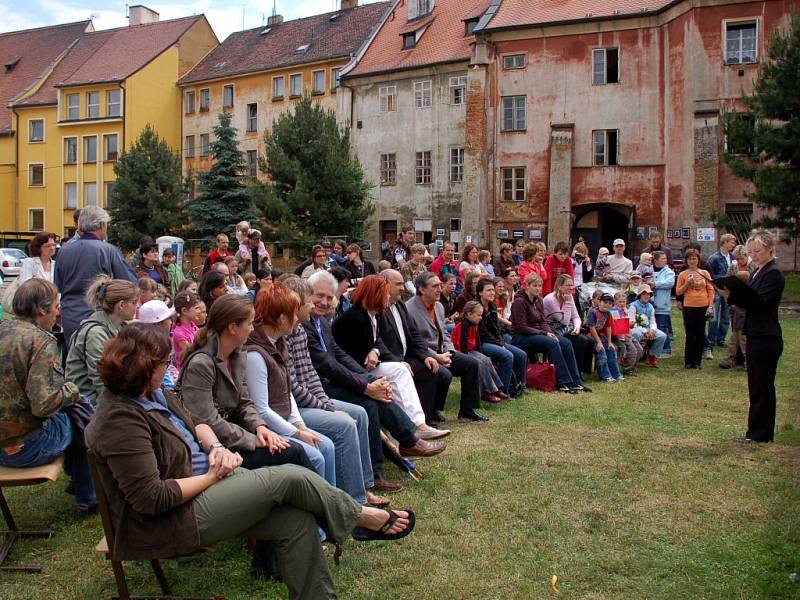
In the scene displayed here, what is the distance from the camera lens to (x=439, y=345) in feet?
30.7

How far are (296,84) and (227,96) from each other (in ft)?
18.5

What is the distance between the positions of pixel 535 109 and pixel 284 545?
113ft

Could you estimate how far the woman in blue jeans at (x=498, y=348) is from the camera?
33.7ft

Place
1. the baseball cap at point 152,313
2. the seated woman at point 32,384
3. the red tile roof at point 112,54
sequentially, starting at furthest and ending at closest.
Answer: the red tile roof at point 112,54
the baseball cap at point 152,313
the seated woman at point 32,384

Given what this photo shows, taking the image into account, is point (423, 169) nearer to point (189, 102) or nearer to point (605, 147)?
point (605, 147)

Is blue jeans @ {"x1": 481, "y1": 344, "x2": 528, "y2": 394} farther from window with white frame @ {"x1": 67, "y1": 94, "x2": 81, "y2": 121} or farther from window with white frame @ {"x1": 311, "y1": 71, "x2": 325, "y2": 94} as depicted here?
window with white frame @ {"x1": 67, "y1": 94, "x2": 81, "y2": 121}

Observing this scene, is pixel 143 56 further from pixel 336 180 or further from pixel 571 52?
pixel 571 52

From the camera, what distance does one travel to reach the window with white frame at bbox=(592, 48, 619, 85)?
3494cm

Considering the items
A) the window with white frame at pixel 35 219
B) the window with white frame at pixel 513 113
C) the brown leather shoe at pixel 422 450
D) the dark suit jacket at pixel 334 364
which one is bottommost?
the brown leather shoe at pixel 422 450

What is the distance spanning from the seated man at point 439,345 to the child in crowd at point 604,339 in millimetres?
3561

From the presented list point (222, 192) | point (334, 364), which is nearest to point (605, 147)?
point (222, 192)

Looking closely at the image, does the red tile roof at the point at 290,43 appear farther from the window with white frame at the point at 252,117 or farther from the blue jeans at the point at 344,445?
the blue jeans at the point at 344,445

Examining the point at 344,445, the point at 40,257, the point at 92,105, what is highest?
the point at 92,105

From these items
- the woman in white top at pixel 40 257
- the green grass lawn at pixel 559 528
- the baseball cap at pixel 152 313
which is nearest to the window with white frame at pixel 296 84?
the woman in white top at pixel 40 257
